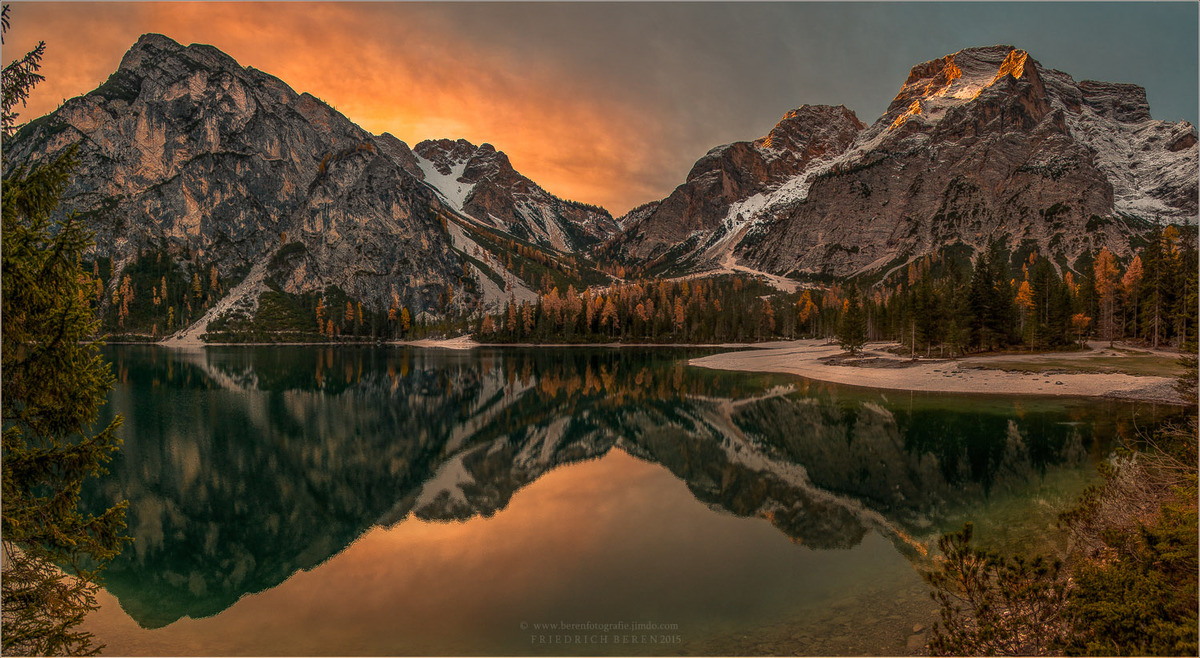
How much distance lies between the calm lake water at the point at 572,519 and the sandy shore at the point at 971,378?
503cm

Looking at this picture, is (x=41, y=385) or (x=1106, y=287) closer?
(x=41, y=385)

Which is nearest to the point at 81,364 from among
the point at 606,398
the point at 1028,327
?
the point at 606,398

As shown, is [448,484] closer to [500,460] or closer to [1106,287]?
[500,460]

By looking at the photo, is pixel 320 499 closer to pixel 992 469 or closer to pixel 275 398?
pixel 992 469

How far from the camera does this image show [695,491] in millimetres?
28141

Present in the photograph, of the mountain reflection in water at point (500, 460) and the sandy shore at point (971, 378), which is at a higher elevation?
the sandy shore at point (971, 378)

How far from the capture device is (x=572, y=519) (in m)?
24.5

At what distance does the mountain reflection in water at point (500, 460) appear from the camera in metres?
21.3

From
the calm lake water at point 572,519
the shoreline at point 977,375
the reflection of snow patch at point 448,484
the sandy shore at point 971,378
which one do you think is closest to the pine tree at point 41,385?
the calm lake water at point 572,519

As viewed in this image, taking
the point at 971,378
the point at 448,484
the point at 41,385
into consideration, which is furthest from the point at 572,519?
the point at 971,378

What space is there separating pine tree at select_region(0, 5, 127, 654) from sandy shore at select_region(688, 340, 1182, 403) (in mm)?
61787

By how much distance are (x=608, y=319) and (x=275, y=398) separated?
118 metres

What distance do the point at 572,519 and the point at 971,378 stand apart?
184 feet

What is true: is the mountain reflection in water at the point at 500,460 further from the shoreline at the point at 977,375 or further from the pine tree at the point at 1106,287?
the pine tree at the point at 1106,287
